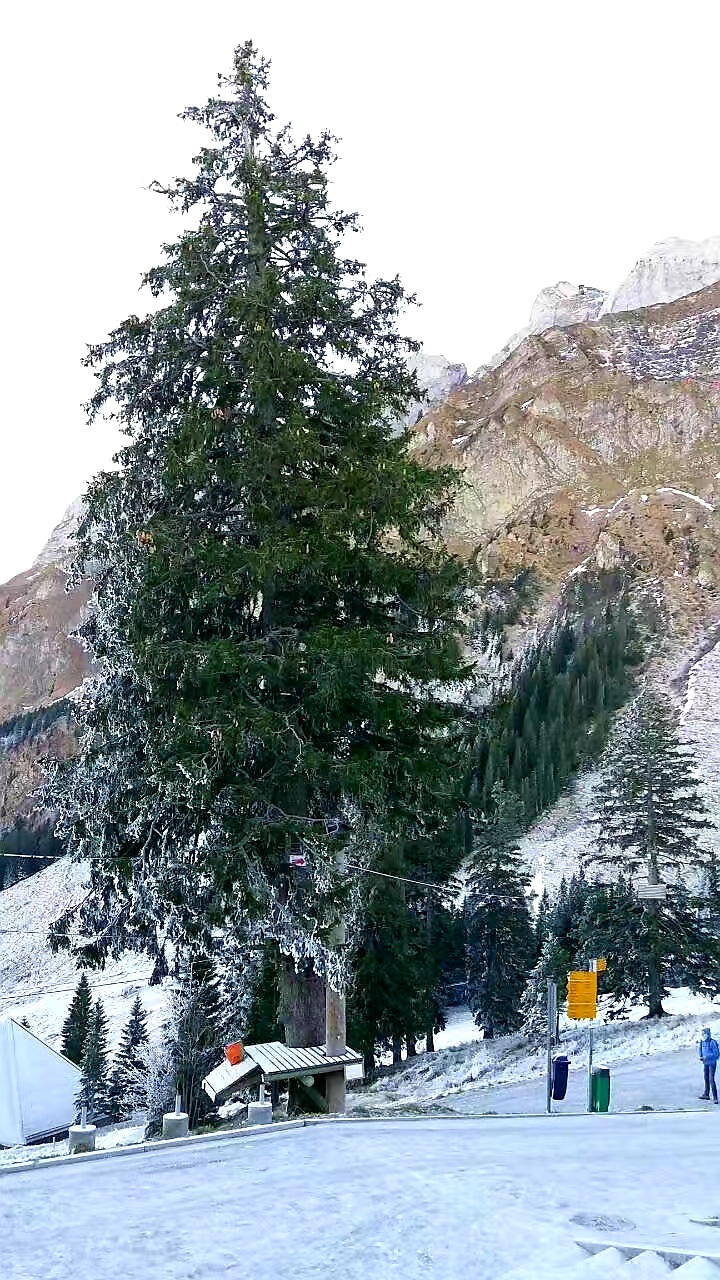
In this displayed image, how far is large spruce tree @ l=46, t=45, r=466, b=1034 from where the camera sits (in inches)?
496

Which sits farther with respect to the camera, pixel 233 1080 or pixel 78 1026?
pixel 78 1026

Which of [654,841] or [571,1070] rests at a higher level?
[654,841]

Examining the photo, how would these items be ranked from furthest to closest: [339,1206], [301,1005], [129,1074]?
[129,1074], [301,1005], [339,1206]

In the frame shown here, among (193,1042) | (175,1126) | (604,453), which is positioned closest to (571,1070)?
(193,1042)

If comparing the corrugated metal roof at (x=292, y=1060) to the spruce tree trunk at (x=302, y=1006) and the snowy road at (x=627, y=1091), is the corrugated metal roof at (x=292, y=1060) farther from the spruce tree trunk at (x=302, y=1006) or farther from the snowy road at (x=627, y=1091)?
the snowy road at (x=627, y=1091)

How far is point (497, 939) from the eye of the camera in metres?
42.4

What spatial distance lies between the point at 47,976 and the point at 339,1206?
256 feet

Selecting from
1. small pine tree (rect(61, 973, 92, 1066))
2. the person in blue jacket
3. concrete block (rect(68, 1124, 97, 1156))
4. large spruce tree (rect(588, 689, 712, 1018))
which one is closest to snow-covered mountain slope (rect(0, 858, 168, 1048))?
small pine tree (rect(61, 973, 92, 1066))

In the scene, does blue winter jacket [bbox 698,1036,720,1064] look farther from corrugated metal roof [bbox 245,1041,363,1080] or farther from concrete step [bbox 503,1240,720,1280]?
concrete step [bbox 503,1240,720,1280]

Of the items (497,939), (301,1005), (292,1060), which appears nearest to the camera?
(292,1060)

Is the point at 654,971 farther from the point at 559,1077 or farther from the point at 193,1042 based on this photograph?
the point at 193,1042

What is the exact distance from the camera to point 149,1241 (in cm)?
515

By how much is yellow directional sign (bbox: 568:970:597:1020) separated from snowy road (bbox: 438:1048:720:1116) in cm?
162

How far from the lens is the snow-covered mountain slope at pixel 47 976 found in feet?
210
